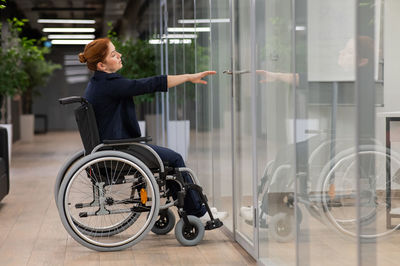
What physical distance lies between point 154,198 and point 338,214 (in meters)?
1.41

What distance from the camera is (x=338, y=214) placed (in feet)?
6.46

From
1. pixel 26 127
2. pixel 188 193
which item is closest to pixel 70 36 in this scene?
pixel 26 127

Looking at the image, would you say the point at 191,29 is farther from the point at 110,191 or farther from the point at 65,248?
the point at 65,248

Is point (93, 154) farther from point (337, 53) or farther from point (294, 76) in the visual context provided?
point (337, 53)

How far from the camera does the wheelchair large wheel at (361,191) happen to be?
1.80 meters

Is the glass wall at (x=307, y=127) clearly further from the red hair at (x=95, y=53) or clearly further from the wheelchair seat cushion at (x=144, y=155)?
the red hair at (x=95, y=53)

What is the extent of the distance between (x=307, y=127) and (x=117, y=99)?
146cm

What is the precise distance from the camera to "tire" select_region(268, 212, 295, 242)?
250cm

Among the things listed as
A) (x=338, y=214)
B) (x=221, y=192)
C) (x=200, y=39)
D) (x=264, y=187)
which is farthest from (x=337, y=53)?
(x=200, y=39)

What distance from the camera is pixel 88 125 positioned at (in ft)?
11.0

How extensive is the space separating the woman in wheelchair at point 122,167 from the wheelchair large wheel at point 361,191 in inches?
54.2

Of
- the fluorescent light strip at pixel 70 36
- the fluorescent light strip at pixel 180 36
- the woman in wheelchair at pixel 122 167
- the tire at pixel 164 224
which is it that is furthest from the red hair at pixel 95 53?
the fluorescent light strip at pixel 70 36

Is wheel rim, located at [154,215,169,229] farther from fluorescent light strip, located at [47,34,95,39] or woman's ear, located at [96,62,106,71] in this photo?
fluorescent light strip, located at [47,34,95,39]

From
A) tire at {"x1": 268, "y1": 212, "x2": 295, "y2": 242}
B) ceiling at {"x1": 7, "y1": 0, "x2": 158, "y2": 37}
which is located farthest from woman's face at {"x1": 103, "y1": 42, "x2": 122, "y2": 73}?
ceiling at {"x1": 7, "y1": 0, "x2": 158, "y2": 37}
